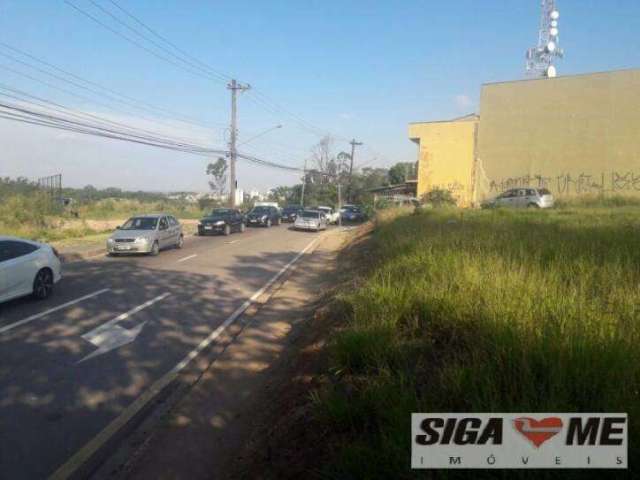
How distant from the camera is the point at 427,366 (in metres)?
4.17

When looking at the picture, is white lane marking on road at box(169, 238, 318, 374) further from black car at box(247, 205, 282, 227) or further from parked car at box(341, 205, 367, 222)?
parked car at box(341, 205, 367, 222)

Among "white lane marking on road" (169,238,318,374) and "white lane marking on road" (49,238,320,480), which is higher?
"white lane marking on road" (169,238,318,374)

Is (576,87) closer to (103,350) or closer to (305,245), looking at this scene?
(305,245)

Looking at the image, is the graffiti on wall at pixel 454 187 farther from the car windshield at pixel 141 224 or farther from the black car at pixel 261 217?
the car windshield at pixel 141 224

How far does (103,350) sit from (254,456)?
3985mm

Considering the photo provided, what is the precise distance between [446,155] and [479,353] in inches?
1489

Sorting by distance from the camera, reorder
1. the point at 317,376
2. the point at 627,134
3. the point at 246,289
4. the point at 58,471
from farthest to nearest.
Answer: the point at 627,134, the point at 246,289, the point at 317,376, the point at 58,471

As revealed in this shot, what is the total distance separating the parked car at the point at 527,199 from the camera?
27531mm

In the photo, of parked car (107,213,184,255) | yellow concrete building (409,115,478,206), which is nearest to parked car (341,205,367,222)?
yellow concrete building (409,115,478,206)

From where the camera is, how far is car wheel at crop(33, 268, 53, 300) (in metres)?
9.91

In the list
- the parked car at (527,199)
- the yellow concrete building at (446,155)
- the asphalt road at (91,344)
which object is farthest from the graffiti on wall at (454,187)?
the asphalt road at (91,344)

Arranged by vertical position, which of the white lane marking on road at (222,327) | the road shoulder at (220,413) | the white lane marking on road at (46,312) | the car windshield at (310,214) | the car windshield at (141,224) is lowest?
the road shoulder at (220,413)

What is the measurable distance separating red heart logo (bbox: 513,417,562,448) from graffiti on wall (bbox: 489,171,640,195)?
3476cm

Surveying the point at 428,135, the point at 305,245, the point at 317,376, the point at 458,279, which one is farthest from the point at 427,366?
the point at 428,135
